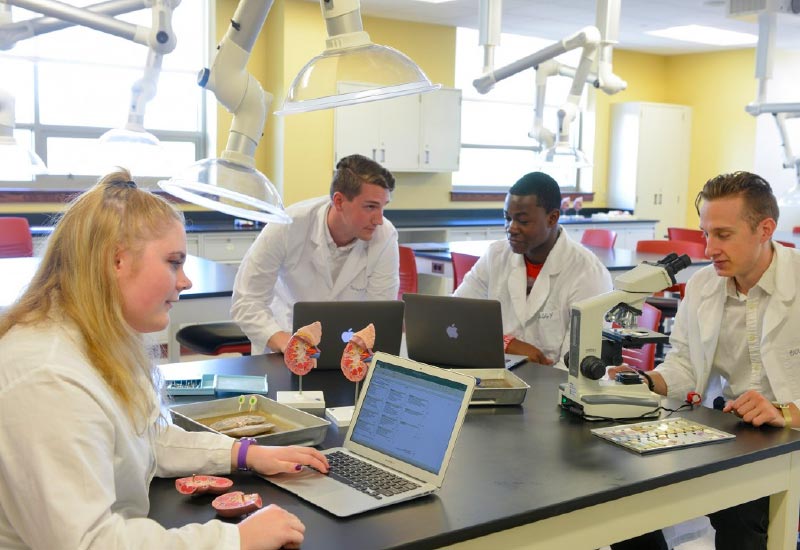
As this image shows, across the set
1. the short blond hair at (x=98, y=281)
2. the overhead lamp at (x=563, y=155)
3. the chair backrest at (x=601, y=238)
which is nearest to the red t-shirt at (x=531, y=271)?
the overhead lamp at (x=563, y=155)

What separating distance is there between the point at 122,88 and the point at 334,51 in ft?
18.2

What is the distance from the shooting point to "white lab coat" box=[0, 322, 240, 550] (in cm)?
117

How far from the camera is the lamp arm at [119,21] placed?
2484mm

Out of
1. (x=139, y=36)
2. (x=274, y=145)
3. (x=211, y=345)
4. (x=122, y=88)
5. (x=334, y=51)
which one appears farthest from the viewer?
(x=274, y=145)

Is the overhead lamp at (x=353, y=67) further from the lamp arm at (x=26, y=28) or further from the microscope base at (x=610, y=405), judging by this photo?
the lamp arm at (x=26, y=28)

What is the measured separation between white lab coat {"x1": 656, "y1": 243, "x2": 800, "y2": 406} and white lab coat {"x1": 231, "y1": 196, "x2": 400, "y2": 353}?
1.18m

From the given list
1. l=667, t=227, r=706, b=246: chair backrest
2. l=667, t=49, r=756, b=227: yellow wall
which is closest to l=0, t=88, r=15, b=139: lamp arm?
l=667, t=227, r=706, b=246: chair backrest

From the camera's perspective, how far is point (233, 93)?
5.89ft

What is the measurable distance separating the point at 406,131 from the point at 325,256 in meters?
4.62

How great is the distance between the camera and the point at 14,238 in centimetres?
514

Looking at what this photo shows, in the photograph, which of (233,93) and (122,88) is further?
(122,88)

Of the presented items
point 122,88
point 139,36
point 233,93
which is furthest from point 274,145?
point 233,93

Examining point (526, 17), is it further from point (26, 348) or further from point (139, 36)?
point (26, 348)

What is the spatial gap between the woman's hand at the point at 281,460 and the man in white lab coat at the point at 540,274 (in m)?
1.37
